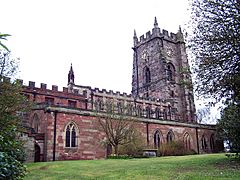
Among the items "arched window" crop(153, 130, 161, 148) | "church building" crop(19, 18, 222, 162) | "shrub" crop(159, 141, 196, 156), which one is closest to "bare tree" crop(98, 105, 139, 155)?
"church building" crop(19, 18, 222, 162)

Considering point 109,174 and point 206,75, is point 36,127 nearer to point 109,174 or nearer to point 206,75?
point 109,174

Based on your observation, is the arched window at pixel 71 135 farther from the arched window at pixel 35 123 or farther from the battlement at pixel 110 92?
the battlement at pixel 110 92

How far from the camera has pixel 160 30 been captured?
58.9 m

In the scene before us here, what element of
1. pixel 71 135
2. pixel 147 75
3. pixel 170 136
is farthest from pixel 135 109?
pixel 71 135

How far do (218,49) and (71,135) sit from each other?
56.6 ft

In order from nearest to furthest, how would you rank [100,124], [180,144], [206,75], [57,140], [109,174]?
[109,174]
[206,75]
[57,140]
[100,124]
[180,144]

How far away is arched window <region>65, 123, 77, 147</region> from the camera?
26.6 m

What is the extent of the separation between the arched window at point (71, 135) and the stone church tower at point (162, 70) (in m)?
29.5

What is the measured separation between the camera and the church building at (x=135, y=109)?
2575cm

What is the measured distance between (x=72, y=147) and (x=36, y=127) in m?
4.03

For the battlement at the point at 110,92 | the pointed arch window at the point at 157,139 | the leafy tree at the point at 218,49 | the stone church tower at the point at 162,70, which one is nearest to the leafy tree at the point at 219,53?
the leafy tree at the point at 218,49

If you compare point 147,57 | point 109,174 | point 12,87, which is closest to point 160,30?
point 147,57

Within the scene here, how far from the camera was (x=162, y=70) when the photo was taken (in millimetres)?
56250

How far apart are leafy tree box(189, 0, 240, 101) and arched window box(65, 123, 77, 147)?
15330mm
